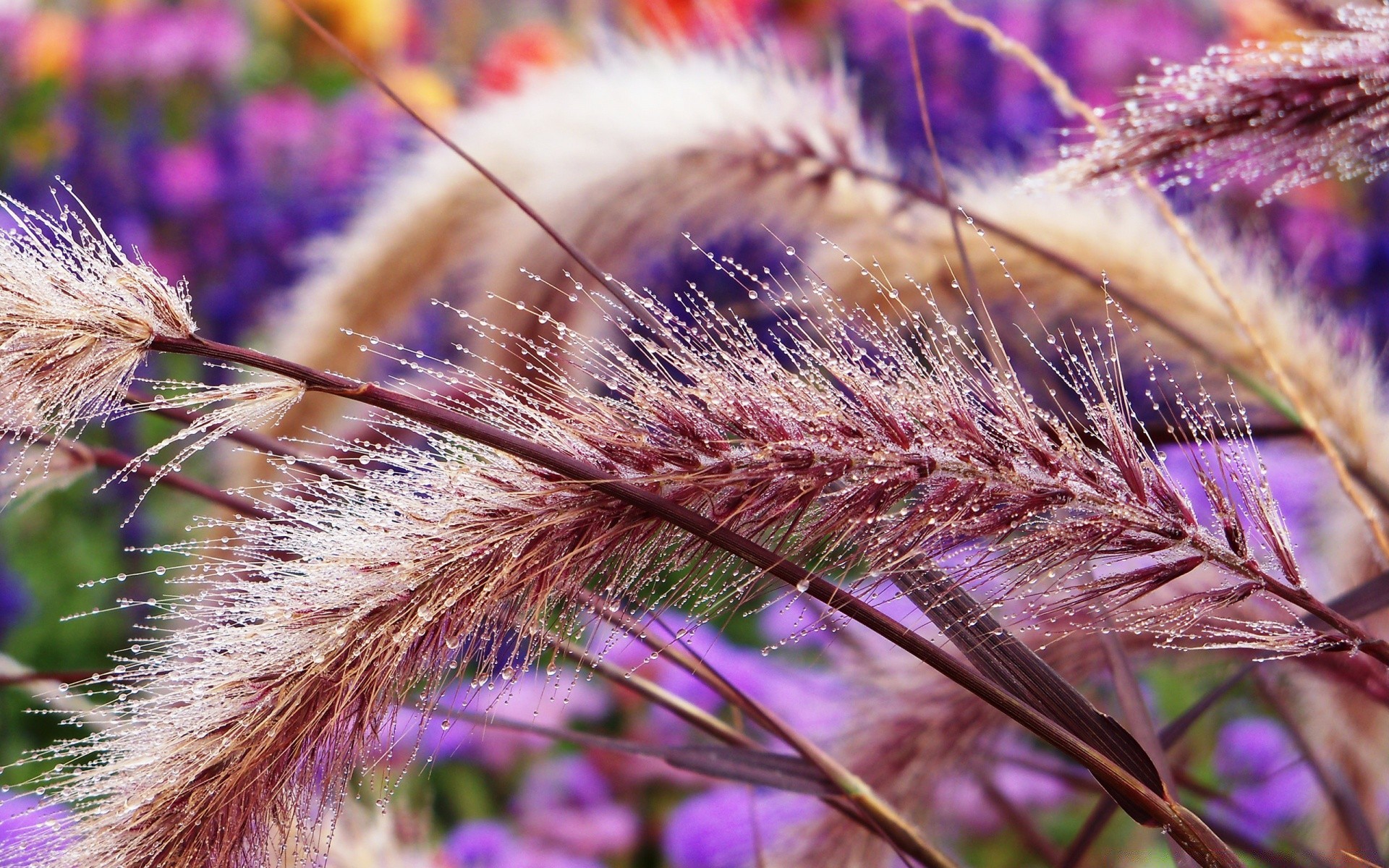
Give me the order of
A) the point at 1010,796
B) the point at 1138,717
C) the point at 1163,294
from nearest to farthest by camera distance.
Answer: the point at 1138,717, the point at 1163,294, the point at 1010,796

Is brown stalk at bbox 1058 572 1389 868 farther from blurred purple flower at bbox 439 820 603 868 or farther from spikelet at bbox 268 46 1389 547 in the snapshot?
blurred purple flower at bbox 439 820 603 868

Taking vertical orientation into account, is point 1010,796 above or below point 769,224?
below

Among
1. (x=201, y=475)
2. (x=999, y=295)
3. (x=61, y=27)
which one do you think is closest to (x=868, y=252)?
(x=999, y=295)

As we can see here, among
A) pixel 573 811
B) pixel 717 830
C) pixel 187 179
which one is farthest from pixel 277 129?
pixel 717 830

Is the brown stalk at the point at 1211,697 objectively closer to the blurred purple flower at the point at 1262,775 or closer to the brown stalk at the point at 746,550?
the brown stalk at the point at 746,550

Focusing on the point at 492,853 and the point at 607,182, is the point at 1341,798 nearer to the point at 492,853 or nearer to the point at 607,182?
the point at 607,182

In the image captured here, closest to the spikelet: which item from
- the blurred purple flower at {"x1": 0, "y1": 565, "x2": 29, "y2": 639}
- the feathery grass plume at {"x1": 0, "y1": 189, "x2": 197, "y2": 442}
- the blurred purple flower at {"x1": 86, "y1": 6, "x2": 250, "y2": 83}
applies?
the feathery grass plume at {"x1": 0, "y1": 189, "x2": 197, "y2": 442}

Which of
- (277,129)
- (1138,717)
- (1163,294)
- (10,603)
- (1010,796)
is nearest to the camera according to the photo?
(1138,717)

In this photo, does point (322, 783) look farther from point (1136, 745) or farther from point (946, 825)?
point (946, 825)
